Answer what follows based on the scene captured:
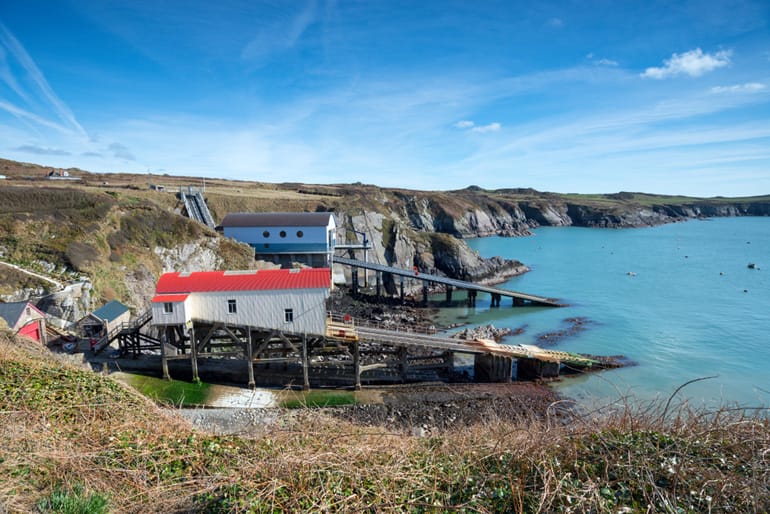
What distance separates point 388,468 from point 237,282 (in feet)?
60.7

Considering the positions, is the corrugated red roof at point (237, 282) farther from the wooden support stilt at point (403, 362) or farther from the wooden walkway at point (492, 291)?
the wooden walkway at point (492, 291)

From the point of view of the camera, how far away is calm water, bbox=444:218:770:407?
25.1 metres

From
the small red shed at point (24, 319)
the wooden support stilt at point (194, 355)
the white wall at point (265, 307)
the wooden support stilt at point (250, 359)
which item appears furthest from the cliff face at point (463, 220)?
the small red shed at point (24, 319)

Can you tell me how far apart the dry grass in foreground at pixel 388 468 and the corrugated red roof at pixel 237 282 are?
1454cm

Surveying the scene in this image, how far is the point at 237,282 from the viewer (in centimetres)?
2191

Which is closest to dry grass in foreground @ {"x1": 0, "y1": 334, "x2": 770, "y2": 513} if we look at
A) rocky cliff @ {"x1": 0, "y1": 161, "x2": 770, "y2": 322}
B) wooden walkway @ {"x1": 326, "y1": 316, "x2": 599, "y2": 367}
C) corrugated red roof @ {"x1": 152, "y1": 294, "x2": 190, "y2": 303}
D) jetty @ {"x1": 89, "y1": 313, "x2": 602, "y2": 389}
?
corrugated red roof @ {"x1": 152, "y1": 294, "x2": 190, "y2": 303}

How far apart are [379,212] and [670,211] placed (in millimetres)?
149421

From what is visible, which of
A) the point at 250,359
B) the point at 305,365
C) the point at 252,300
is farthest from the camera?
the point at 305,365

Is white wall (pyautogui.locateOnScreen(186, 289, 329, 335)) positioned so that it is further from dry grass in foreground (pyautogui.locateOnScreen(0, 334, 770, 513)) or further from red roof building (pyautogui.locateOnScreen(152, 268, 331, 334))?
dry grass in foreground (pyautogui.locateOnScreen(0, 334, 770, 513))

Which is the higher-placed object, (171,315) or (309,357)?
(171,315)

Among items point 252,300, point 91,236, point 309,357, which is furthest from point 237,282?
point 91,236

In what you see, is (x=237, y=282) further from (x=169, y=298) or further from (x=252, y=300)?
(x=169, y=298)

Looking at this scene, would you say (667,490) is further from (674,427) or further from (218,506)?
(218,506)

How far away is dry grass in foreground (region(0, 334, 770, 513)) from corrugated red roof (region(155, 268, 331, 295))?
47.7ft
